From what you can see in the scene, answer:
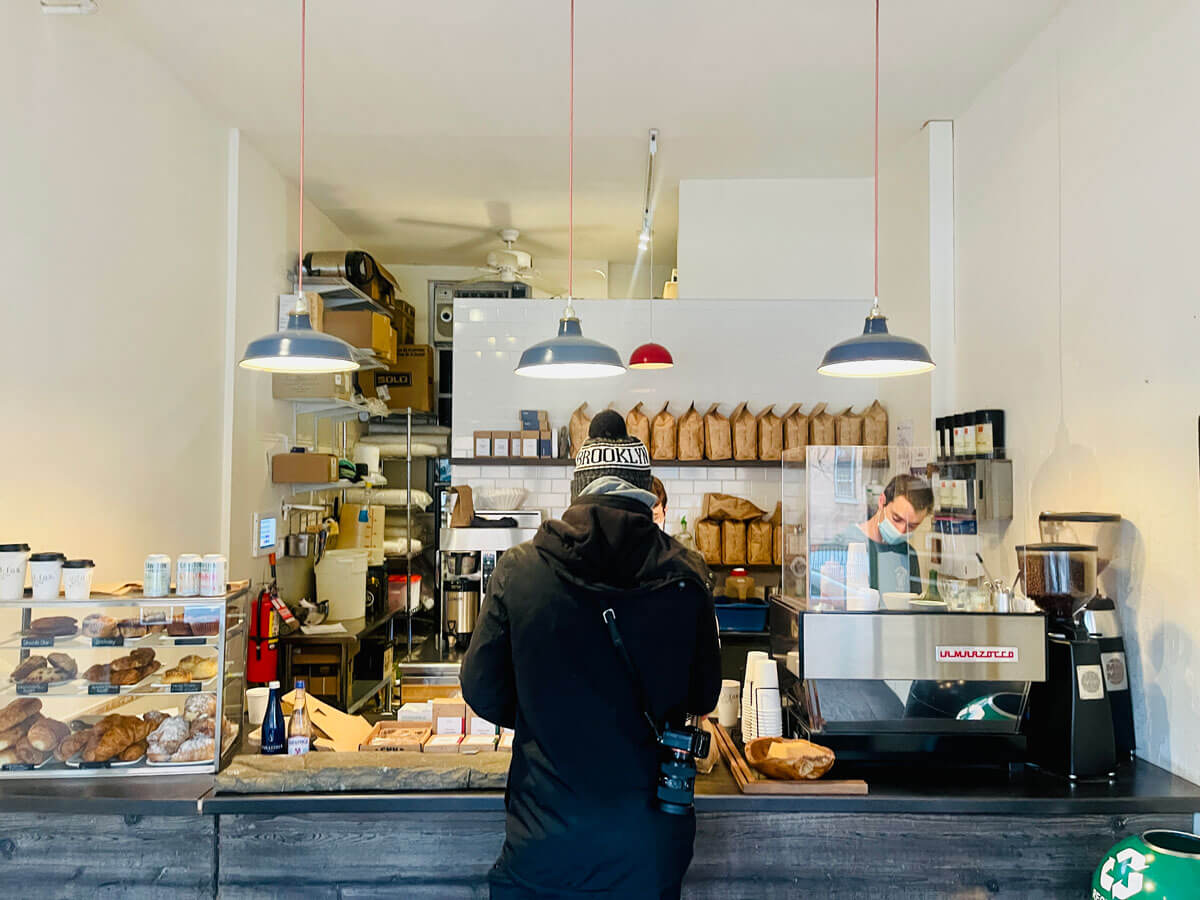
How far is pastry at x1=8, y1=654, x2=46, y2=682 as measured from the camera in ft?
8.00

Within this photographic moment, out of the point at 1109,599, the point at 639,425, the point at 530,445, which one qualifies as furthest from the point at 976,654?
the point at 530,445

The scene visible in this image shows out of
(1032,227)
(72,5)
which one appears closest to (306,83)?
(72,5)

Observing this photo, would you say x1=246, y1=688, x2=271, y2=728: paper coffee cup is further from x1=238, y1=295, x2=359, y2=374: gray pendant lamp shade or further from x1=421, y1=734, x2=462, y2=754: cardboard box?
x1=238, y1=295, x2=359, y2=374: gray pendant lamp shade

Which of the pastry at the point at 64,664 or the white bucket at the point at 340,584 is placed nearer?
the pastry at the point at 64,664

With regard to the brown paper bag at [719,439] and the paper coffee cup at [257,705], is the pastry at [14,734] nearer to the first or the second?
the paper coffee cup at [257,705]

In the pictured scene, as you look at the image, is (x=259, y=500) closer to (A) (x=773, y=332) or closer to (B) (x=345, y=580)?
(B) (x=345, y=580)

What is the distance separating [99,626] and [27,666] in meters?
0.21

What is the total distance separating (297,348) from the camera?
289 cm

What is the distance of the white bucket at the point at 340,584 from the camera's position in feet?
19.5

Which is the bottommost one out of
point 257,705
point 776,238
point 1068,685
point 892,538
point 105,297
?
point 257,705

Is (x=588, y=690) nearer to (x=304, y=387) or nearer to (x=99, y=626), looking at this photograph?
(x=99, y=626)

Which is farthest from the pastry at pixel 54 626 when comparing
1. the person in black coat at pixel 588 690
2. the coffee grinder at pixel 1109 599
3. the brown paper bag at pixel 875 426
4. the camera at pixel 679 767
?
the brown paper bag at pixel 875 426

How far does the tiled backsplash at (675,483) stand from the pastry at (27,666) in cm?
335

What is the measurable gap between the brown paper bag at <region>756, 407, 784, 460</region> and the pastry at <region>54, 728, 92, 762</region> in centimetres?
399
